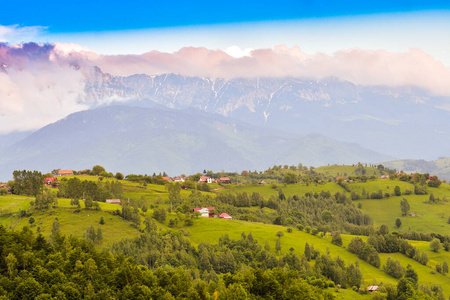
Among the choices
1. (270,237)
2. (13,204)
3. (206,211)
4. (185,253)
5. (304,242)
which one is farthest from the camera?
(206,211)

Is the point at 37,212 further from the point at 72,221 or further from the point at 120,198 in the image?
the point at 120,198

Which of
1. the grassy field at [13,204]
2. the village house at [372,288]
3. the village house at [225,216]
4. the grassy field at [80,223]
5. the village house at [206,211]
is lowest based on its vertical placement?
the village house at [372,288]

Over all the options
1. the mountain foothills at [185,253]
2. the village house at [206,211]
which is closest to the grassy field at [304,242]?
the mountain foothills at [185,253]

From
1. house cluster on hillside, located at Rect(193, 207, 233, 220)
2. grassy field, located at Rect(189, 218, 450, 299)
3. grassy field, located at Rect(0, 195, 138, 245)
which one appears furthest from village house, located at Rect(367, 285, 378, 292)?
house cluster on hillside, located at Rect(193, 207, 233, 220)

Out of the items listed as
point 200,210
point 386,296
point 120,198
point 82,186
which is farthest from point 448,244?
point 82,186

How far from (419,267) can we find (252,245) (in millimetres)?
51228

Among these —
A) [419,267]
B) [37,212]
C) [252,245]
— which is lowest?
[419,267]

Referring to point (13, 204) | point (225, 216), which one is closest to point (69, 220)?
point (13, 204)

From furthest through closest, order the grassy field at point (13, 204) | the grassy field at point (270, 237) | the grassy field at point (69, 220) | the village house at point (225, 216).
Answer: the village house at point (225, 216)
the grassy field at point (13, 204)
the grassy field at point (270, 237)
the grassy field at point (69, 220)

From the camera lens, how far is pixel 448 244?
160875mm

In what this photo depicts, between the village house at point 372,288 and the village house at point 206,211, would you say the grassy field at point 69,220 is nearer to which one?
the village house at point 206,211

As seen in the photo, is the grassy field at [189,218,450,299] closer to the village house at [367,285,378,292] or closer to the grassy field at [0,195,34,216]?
the village house at [367,285,378,292]

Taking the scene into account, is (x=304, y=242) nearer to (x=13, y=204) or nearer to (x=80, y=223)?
(x=80, y=223)

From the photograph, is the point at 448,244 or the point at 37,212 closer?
the point at 37,212
